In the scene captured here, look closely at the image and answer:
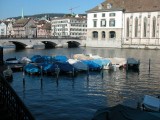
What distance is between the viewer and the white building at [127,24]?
117312 mm

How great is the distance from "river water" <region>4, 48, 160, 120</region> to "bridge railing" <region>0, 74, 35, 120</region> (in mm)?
10087

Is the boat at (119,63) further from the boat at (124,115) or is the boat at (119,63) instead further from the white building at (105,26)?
the white building at (105,26)

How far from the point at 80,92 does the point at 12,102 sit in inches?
859

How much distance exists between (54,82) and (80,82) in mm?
3508

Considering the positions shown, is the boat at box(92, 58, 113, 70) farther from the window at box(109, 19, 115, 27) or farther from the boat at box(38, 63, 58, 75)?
the window at box(109, 19, 115, 27)

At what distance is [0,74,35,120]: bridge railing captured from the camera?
11.4m

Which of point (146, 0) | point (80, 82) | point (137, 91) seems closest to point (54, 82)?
point (80, 82)

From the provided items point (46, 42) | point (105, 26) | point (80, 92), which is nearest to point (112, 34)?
point (105, 26)

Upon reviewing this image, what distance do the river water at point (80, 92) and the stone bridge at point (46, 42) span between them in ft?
215

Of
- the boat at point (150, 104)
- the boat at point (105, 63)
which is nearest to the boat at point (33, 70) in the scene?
the boat at point (105, 63)

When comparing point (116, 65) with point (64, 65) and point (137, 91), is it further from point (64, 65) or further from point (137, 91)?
point (137, 91)

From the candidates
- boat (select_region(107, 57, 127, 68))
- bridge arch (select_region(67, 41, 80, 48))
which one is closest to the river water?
boat (select_region(107, 57, 127, 68))

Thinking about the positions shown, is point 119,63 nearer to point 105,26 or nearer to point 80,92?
point 80,92

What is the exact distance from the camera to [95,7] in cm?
13275
